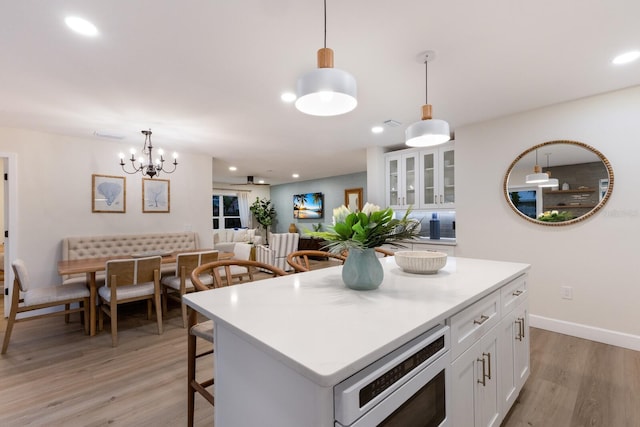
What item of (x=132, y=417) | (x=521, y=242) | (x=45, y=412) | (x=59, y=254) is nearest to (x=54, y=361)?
(x=45, y=412)

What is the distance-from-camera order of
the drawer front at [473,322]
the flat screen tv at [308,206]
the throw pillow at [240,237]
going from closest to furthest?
the drawer front at [473,322] → the throw pillow at [240,237] → the flat screen tv at [308,206]

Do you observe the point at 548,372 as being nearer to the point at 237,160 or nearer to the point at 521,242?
the point at 521,242

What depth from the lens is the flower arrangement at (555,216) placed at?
2953 mm

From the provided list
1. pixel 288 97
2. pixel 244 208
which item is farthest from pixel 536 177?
pixel 244 208

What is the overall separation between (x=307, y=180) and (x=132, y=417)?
25.0ft

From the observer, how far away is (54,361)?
2496mm

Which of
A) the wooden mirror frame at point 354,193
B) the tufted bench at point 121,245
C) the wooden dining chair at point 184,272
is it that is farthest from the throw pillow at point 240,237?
the wooden dining chair at point 184,272

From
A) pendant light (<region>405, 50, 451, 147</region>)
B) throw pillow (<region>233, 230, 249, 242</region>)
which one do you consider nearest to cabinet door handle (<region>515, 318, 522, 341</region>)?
pendant light (<region>405, 50, 451, 147</region>)

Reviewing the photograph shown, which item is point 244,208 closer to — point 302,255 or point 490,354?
point 302,255

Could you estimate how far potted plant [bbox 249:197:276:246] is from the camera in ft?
32.5

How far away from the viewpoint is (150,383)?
2.17 m

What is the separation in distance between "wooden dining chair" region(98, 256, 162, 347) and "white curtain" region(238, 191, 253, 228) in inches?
262

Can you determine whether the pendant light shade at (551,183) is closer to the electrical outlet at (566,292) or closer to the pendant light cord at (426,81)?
the electrical outlet at (566,292)

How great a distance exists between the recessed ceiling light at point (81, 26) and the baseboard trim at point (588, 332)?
4476 mm
